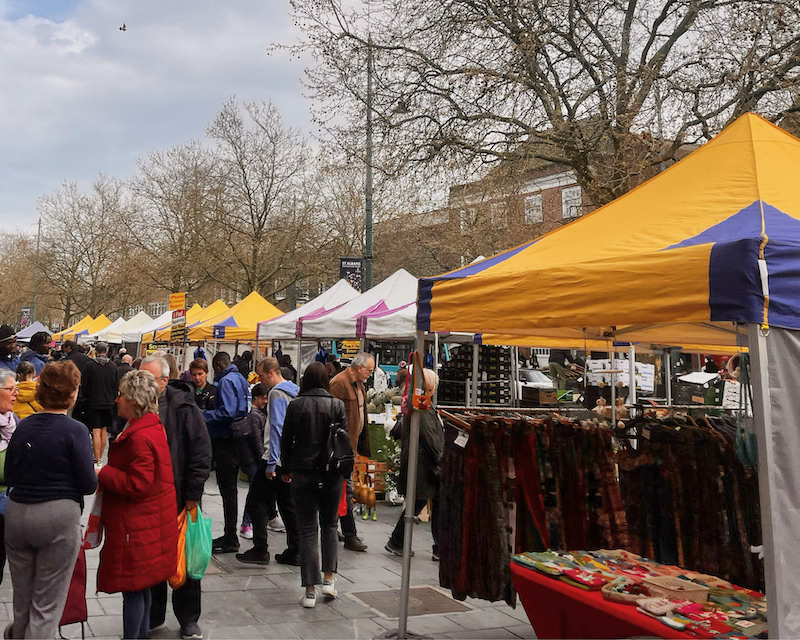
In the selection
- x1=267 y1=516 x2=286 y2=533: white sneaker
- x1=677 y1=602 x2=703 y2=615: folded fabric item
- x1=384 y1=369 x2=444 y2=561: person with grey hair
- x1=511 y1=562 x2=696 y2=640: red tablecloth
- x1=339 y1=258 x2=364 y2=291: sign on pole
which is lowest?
x1=267 y1=516 x2=286 y2=533: white sneaker

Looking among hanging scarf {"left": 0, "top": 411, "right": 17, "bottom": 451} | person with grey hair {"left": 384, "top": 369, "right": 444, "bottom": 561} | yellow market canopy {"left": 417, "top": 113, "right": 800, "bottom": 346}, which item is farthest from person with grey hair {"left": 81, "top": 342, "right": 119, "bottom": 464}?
yellow market canopy {"left": 417, "top": 113, "right": 800, "bottom": 346}

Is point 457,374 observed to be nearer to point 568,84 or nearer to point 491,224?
point 568,84

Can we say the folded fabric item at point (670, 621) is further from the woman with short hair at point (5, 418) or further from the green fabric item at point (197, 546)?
the woman with short hair at point (5, 418)

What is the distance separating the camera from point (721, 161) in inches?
172

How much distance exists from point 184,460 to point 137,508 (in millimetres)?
773

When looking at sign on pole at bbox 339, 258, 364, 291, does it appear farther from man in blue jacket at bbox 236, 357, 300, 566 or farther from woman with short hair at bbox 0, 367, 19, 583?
woman with short hair at bbox 0, 367, 19, 583

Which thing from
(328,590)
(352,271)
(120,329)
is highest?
(352,271)

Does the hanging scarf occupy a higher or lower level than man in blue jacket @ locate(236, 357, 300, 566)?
higher

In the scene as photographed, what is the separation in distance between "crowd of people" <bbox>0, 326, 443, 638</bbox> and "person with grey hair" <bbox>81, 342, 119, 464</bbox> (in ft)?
12.7

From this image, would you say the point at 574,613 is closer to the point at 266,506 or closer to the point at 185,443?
the point at 185,443

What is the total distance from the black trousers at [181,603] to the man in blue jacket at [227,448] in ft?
6.48

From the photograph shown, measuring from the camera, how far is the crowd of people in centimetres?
368

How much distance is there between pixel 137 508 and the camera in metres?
3.87

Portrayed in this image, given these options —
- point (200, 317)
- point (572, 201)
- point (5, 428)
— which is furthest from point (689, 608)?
point (572, 201)
